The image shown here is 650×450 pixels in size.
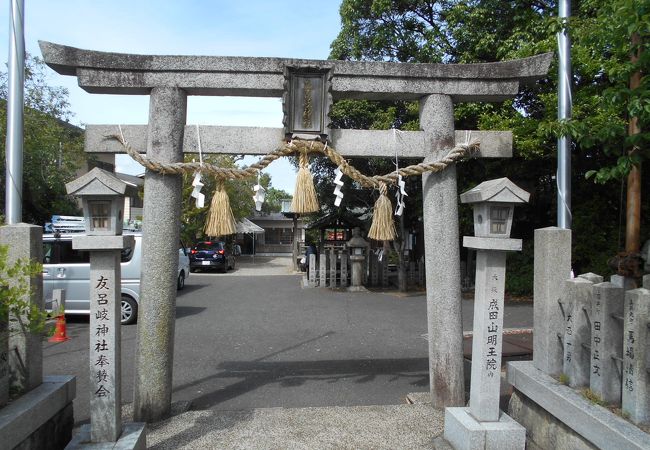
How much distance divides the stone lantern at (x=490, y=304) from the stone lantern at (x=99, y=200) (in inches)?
125

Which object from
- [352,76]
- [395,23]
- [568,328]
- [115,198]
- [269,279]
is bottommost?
[269,279]

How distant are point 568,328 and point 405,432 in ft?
6.22

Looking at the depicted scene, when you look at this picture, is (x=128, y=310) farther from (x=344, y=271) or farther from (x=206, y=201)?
(x=206, y=201)

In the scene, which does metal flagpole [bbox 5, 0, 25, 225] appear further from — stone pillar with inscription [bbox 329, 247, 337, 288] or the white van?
stone pillar with inscription [bbox 329, 247, 337, 288]

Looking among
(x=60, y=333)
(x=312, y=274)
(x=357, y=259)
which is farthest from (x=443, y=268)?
(x=312, y=274)

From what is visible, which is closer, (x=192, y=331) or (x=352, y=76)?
(x=352, y=76)

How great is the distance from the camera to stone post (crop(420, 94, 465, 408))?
17.0ft

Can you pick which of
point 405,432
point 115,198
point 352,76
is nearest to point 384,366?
point 405,432

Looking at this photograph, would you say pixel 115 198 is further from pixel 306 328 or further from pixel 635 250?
pixel 635 250

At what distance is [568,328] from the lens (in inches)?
168

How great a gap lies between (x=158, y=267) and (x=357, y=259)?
12615 millimetres

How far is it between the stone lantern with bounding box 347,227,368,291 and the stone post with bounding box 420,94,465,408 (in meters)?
11.8

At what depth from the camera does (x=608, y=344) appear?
366 centimetres

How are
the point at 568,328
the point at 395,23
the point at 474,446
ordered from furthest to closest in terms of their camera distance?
the point at 395,23
the point at 568,328
the point at 474,446
